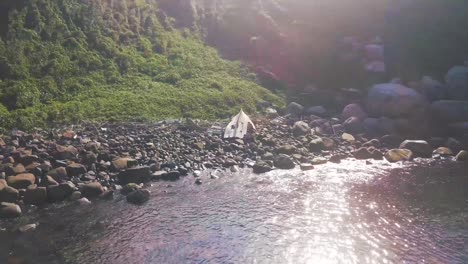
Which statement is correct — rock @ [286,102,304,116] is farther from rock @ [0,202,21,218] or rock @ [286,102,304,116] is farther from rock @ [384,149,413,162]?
rock @ [0,202,21,218]

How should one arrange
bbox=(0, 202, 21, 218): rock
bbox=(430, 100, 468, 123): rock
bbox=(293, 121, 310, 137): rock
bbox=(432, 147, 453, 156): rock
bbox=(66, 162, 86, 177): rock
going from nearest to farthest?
bbox=(0, 202, 21, 218): rock, bbox=(66, 162, 86, 177): rock, bbox=(432, 147, 453, 156): rock, bbox=(293, 121, 310, 137): rock, bbox=(430, 100, 468, 123): rock

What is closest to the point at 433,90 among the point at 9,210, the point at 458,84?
the point at 458,84

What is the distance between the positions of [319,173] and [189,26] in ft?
97.1

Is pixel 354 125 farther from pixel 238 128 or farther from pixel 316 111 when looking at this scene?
pixel 238 128

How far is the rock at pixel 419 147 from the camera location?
1101 inches

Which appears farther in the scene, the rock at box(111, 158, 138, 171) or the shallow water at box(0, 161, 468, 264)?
the rock at box(111, 158, 138, 171)

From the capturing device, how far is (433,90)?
37.1m

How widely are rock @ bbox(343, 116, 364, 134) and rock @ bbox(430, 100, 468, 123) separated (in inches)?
267

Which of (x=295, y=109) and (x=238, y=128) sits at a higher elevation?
(x=295, y=109)

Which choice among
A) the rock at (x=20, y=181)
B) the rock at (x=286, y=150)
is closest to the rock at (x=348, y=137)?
the rock at (x=286, y=150)

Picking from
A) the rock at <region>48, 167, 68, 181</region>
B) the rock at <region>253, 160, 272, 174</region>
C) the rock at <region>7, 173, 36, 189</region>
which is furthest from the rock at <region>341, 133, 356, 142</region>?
the rock at <region>7, 173, 36, 189</region>

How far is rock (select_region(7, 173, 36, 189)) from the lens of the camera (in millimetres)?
19062

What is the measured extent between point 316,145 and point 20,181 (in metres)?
17.7

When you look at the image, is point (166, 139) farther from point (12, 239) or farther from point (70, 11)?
point (70, 11)
